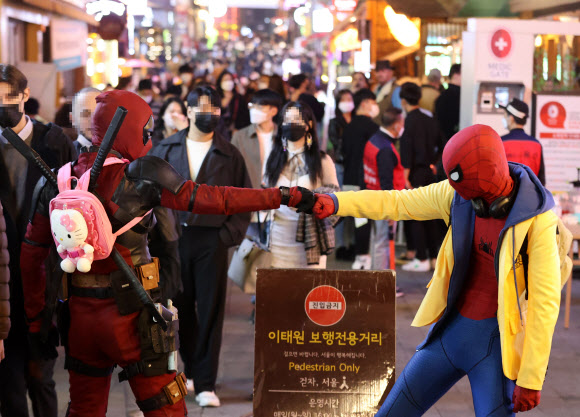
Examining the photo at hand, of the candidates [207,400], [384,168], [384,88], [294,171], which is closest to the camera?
[207,400]

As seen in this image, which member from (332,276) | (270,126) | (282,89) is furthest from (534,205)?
(282,89)

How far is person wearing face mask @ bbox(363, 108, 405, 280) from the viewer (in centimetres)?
867

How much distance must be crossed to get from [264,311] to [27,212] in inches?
58.2

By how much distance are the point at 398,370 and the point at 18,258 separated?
3251 mm

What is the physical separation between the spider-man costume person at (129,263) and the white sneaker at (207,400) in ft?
6.62

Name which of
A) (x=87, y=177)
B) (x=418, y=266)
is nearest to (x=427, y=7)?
(x=418, y=266)

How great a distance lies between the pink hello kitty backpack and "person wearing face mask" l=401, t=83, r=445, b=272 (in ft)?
23.0

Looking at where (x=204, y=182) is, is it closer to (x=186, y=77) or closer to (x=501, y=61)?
(x=501, y=61)

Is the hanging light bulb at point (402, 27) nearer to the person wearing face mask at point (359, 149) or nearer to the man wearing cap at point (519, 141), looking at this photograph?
the person wearing face mask at point (359, 149)

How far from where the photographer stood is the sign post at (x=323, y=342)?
4.36 m

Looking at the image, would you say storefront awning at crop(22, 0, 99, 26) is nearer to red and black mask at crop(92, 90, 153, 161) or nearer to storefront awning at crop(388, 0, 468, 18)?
storefront awning at crop(388, 0, 468, 18)

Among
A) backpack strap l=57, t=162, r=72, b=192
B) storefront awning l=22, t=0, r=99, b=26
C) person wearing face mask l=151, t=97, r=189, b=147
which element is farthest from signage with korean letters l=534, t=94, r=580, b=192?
storefront awning l=22, t=0, r=99, b=26

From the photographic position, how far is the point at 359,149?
10.7 metres

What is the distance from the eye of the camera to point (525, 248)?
3586 mm
